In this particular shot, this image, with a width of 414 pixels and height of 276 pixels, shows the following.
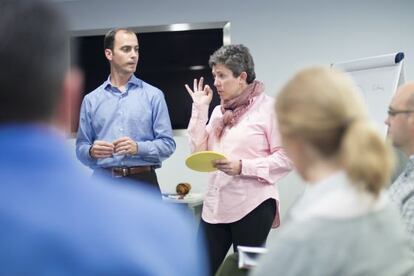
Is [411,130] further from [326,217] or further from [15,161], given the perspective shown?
[15,161]

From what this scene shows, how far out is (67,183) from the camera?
51 centimetres

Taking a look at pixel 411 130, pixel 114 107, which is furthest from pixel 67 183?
pixel 114 107

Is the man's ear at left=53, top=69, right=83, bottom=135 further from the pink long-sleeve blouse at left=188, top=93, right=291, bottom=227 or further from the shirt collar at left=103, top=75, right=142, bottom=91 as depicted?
the shirt collar at left=103, top=75, right=142, bottom=91

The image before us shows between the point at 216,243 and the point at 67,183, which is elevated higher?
the point at 67,183

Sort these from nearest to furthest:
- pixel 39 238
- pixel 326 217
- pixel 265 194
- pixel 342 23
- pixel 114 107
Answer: pixel 39 238 → pixel 326 217 → pixel 265 194 → pixel 114 107 → pixel 342 23

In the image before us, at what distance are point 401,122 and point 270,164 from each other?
0.71 m

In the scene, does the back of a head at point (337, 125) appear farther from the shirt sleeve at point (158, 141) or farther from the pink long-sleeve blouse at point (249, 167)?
the shirt sleeve at point (158, 141)

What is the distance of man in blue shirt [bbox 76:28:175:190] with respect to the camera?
264cm

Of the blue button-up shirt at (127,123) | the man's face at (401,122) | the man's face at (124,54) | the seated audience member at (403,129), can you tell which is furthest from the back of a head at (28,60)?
the man's face at (124,54)

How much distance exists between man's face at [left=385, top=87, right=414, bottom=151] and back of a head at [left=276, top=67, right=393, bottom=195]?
91 centimetres

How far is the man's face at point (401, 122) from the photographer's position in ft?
6.21

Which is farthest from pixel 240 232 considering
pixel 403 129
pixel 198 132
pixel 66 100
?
pixel 66 100

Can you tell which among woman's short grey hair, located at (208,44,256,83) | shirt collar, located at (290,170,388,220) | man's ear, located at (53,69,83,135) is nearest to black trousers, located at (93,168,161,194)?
woman's short grey hair, located at (208,44,256,83)

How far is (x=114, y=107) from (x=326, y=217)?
1928 millimetres
